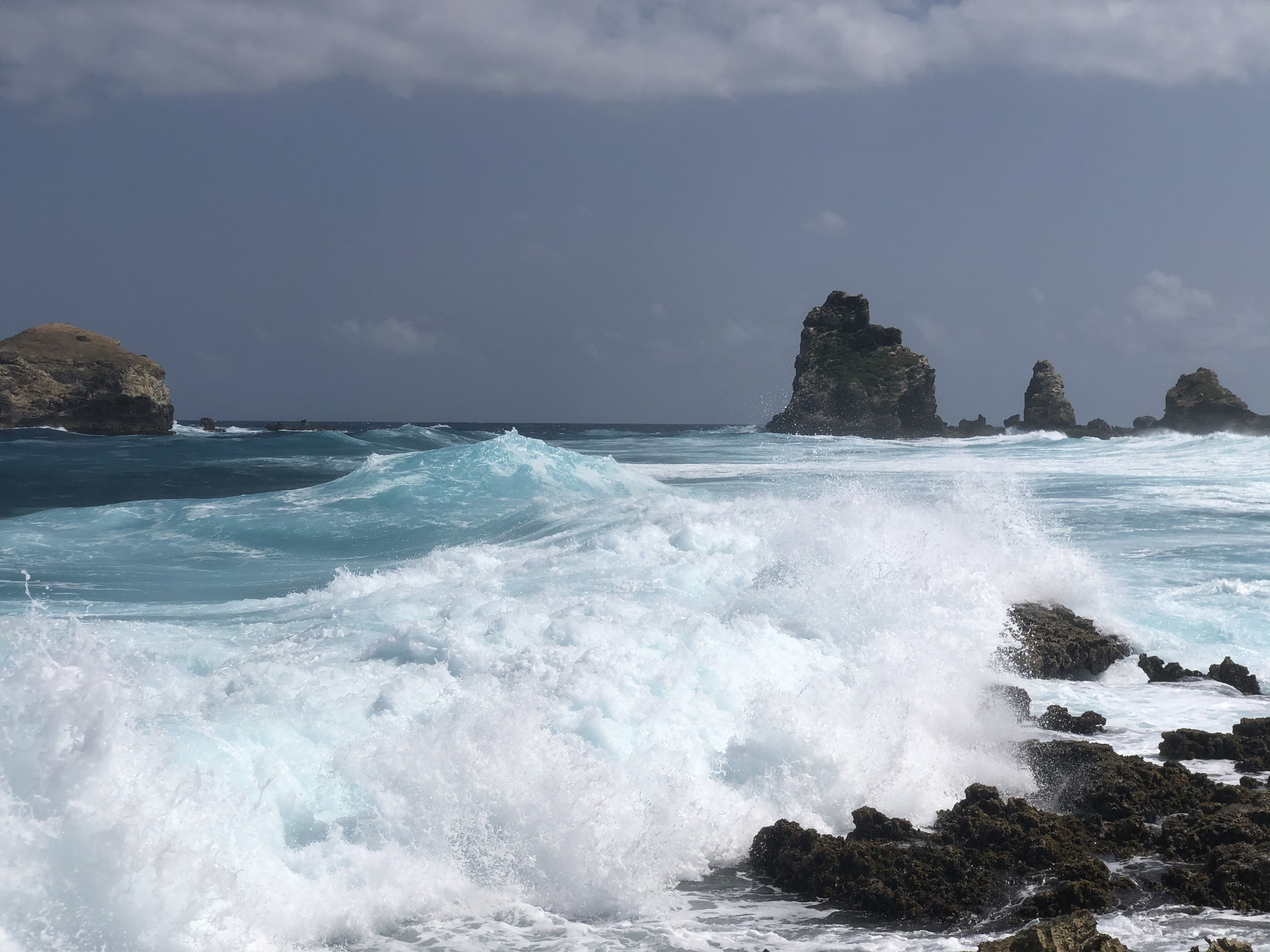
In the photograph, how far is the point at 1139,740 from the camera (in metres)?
8.03

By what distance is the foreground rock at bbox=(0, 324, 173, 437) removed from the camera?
56.8m

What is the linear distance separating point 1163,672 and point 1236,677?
638mm

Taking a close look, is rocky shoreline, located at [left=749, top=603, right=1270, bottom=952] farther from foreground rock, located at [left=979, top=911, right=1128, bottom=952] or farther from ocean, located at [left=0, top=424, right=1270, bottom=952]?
ocean, located at [left=0, top=424, right=1270, bottom=952]

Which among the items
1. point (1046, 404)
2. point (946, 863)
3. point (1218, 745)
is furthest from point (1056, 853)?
point (1046, 404)

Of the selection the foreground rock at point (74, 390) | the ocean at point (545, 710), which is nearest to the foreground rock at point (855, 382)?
the foreground rock at point (74, 390)

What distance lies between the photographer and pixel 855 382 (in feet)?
254

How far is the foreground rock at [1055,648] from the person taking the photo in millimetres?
10031

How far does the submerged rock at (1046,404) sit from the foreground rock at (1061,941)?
71543 mm

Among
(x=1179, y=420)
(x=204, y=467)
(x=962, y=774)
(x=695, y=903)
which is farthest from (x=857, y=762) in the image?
(x=1179, y=420)

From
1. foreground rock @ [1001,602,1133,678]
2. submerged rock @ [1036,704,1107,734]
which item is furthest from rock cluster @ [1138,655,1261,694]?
submerged rock @ [1036,704,1107,734]

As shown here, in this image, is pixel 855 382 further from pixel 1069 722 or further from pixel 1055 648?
pixel 1069 722

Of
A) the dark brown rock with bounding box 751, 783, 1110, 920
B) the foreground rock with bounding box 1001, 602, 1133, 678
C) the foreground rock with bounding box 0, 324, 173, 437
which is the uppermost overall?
the foreground rock with bounding box 0, 324, 173, 437

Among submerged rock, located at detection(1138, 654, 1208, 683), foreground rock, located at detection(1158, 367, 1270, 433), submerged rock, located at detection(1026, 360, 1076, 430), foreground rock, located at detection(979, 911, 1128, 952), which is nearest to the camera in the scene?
foreground rock, located at detection(979, 911, 1128, 952)

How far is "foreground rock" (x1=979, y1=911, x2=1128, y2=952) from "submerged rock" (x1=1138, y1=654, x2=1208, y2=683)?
7.02m
